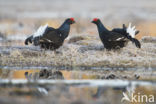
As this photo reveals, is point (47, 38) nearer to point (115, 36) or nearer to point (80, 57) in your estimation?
point (80, 57)

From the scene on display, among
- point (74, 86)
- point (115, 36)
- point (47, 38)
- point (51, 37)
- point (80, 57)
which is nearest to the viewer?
point (74, 86)

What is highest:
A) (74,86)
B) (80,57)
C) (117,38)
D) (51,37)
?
(51,37)

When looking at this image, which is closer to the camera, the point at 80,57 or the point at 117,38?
the point at 80,57

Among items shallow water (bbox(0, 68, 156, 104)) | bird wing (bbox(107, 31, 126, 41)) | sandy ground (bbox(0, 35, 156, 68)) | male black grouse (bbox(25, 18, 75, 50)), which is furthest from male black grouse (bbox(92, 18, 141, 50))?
shallow water (bbox(0, 68, 156, 104))

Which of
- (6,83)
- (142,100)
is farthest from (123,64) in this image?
(6,83)

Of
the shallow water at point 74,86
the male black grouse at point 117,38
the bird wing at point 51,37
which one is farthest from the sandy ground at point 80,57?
the shallow water at point 74,86

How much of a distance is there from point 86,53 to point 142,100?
13.6 ft

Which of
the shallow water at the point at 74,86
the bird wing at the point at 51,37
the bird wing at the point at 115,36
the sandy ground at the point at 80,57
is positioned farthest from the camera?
the bird wing at the point at 115,36

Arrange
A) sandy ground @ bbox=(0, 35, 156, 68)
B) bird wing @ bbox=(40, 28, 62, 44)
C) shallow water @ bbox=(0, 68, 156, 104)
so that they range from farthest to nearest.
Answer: bird wing @ bbox=(40, 28, 62, 44) → sandy ground @ bbox=(0, 35, 156, 68) → shallow water @ bbox=(0, 68, 156, 104)

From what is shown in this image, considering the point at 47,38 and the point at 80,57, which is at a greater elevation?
the point at 47,38

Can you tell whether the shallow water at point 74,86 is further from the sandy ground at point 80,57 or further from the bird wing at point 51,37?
the bird wing at point 51,37

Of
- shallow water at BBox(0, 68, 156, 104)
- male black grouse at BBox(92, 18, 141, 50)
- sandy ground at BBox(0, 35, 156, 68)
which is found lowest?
shallow water at BBox(0, 68, 156, 104)

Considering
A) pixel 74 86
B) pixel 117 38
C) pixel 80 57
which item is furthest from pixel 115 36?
pixel 74 86

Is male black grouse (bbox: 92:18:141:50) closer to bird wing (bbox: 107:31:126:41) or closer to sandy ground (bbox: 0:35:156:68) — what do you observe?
bird wing (bbox: 107:31:126:41)
